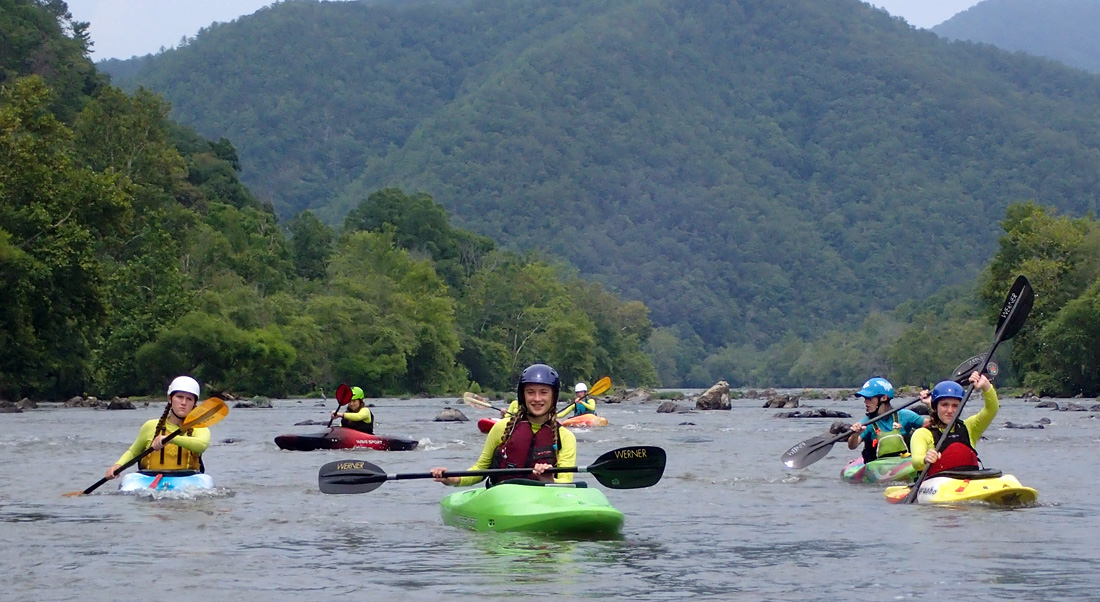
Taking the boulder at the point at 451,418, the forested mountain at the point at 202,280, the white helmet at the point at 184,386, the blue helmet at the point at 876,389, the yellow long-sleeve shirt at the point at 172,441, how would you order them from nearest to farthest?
the white helmet at the point at 184,386 → the yellow long-sleeve shirt at the point at 172,441 → the blue helmet at the point at 876,389 → the boulder at the point at 451,418 → the forested mountain at the point at 202,280

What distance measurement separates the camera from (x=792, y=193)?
628ft

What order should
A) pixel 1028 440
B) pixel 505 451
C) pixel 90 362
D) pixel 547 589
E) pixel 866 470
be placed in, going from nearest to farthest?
1. pixel 547 589
2. pixel 505 451
3. pixel 866 470
4. pixel 1028 440
5. pixel 90 362

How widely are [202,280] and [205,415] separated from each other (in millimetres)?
53789

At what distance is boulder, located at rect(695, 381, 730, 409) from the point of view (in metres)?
49.8

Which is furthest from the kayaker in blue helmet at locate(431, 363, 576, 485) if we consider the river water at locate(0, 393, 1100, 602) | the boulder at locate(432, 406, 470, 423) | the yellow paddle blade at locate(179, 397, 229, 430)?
the boulder at locate(432, 406, 470, 423)

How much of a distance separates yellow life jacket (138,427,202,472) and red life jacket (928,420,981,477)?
7.27 m

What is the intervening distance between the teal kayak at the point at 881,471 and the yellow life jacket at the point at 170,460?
24.6 ft

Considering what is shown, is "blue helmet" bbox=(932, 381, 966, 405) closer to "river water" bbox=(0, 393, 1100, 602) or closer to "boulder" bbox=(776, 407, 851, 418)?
"river water" bbox=(0, 393, 1100, 602)

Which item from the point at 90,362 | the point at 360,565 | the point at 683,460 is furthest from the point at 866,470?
the point at 90,362

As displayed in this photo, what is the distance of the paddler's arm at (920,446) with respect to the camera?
13633mm

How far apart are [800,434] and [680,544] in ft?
62.4

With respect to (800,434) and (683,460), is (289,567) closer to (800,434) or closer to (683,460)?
(683,460)

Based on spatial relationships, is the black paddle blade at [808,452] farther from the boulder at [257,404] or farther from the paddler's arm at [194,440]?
the boulder at [257,404]

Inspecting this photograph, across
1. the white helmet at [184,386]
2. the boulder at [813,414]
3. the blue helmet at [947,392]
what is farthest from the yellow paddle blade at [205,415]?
the boulder at [813,414]
